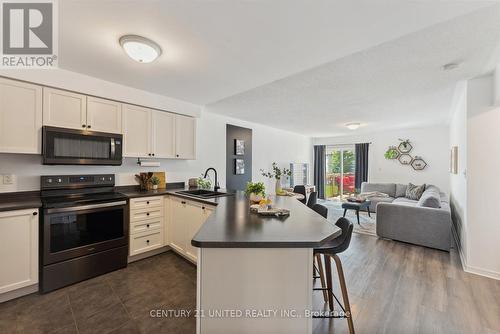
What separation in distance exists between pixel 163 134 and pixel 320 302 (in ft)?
9.89

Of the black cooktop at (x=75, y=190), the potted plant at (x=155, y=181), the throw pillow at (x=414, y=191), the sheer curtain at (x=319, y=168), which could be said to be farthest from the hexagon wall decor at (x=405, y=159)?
the black cooktop at (x=75, y=190)

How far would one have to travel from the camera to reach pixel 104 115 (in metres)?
2.73

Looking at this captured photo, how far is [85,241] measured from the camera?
2332mm

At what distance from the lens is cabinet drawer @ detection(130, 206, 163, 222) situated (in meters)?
2.71

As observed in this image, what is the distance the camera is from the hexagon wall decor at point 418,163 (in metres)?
5.98

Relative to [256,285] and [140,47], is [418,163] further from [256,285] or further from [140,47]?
[140,47]

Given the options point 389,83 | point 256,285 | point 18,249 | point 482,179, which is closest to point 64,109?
point 18,249

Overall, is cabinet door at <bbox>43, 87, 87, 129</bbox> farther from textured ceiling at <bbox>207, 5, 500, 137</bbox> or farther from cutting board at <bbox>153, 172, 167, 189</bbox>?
textured ceiling at <bbox>207, 5, 500, 137</bbox>

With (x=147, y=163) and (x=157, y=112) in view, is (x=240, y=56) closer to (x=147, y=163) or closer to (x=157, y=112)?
(x=157, y=112)

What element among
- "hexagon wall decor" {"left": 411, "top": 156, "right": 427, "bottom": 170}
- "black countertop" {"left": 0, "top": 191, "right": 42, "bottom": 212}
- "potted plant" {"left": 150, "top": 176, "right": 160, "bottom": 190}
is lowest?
"black countertop" {"left": 0, "top": 191, "right": 42, "bottom": 212}

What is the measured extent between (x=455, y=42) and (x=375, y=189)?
5057mm

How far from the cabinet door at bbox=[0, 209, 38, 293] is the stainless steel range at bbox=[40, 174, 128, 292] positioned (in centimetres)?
7

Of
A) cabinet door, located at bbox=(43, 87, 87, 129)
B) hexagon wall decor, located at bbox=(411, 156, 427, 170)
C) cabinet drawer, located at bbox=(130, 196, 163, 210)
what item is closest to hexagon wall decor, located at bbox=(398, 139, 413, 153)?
hexagon wall decor, located at bbox=(411, 156, 427, 170)

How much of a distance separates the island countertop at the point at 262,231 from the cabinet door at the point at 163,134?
1973 millimetres
